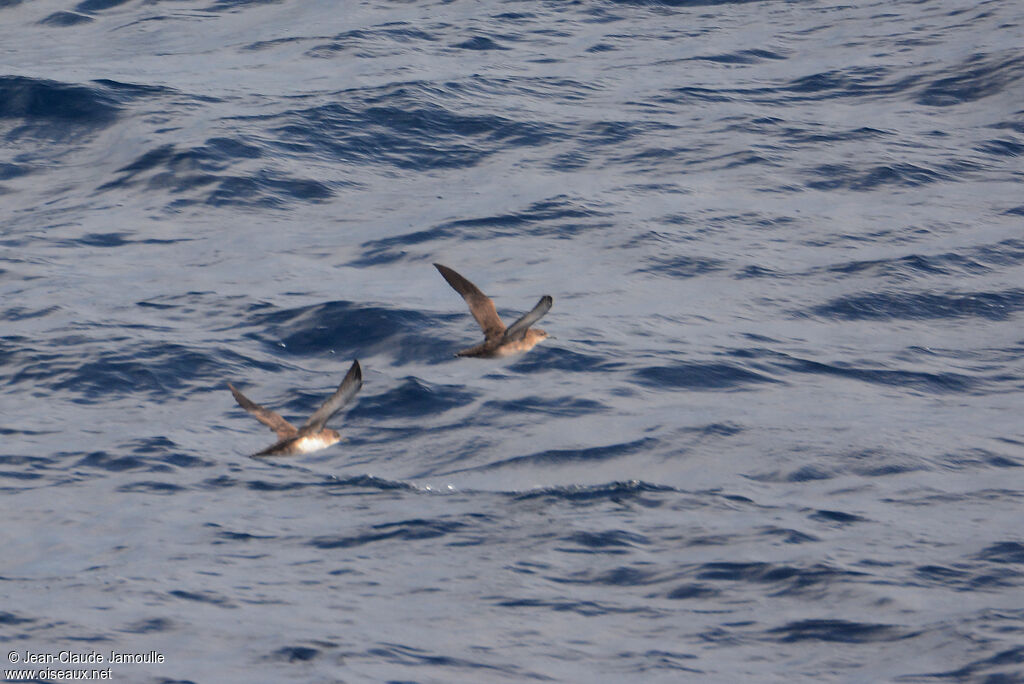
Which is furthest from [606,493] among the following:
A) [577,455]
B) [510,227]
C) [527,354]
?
[510,227]

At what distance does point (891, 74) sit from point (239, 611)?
17905mm

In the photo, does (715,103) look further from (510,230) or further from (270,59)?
(270,59)

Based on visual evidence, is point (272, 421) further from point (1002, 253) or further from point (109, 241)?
point (1002, 253)

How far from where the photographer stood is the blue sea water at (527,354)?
11.4 meters

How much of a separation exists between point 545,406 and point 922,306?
18.3 feet

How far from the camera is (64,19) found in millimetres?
29625

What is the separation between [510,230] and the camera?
63.5 ft

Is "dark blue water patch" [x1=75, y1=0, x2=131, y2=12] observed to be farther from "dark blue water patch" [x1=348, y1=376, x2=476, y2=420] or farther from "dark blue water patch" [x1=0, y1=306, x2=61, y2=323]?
"dark blue water patch" [x1=348, y1=376, x2=476, y2=420]

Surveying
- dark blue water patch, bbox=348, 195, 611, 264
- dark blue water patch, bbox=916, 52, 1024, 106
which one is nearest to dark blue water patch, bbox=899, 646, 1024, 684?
dark blue water patch, bbox=348, 195, 611, 264

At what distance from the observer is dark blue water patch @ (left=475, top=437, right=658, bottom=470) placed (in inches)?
548

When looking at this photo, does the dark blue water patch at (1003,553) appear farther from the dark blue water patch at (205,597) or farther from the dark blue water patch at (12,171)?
the dark blue water patch at (12,171)

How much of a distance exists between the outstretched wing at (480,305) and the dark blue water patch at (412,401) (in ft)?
8.08

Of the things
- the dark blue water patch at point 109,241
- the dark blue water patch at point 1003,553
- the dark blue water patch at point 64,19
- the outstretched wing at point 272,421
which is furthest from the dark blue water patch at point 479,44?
the dark blue water patch at point 1003,553

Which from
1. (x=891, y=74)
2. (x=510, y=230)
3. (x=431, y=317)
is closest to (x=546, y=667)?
(x=431, y=317)
